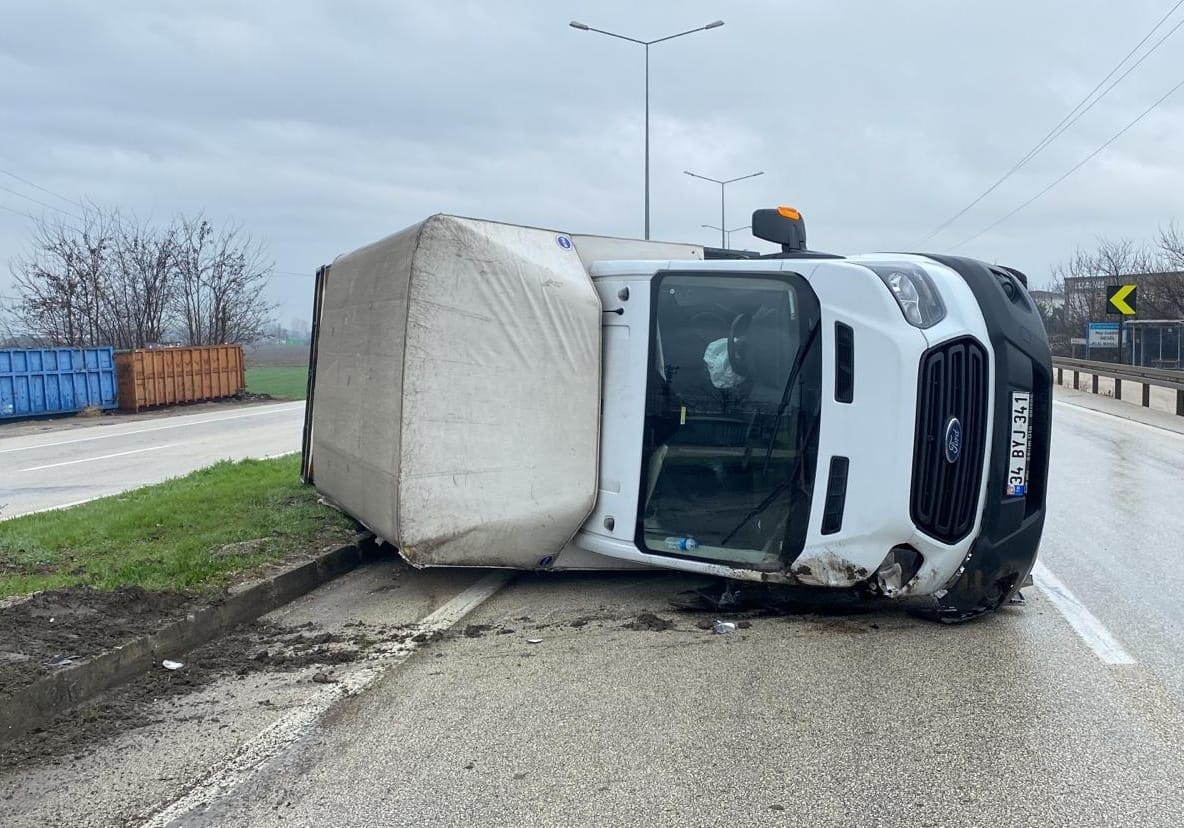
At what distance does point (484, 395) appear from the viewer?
5.90 meters

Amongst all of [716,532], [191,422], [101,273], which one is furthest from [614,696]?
[101,273]

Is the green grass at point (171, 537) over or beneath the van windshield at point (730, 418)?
beneath

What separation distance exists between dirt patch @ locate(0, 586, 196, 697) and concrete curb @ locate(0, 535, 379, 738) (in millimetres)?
63

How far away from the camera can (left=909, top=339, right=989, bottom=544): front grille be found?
4996 mm

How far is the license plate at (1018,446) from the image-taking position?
205 inches

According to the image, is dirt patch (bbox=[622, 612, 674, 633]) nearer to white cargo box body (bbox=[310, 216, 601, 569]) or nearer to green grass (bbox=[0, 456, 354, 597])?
white cargo box body (bbox=[310, 216, 601, 569])

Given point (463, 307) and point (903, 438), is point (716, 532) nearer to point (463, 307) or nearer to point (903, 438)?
point (903, 438)

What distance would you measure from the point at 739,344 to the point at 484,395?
1.54 m

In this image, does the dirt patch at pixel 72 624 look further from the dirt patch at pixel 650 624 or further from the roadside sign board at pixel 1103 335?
the roadside sign board at pixel 1103 335

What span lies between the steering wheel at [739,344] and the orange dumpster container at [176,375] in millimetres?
29282

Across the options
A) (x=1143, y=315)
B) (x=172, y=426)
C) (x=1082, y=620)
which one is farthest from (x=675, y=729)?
(x=1143, y=315)

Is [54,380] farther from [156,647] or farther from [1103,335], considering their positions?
[1103,335]

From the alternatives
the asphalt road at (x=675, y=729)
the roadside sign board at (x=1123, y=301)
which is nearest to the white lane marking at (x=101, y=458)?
the asphalt road at (x=675, y=729)

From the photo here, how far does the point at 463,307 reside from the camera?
584cm
